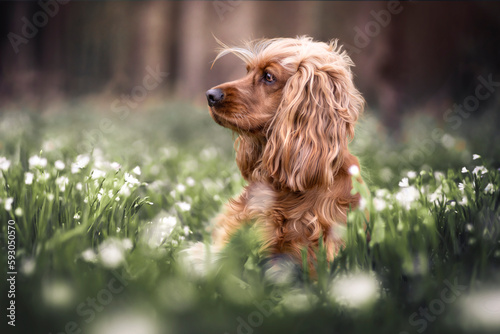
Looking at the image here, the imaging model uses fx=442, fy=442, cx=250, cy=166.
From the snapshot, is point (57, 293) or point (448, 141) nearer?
point (57, 293)

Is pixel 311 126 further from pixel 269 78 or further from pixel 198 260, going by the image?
pixel 198 260

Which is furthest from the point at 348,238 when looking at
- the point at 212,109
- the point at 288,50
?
the point at 288,50

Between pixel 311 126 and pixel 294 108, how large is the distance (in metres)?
0.14

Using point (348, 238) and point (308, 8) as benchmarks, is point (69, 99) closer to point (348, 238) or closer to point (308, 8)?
point (308, 8)

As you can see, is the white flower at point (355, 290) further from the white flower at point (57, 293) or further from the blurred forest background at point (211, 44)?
the blurred forest background at point (211, 44)

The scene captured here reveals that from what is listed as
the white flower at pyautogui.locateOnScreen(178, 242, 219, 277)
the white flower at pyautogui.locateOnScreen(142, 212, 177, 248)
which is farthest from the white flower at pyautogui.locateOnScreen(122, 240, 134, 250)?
the white flower at pyautogui.locateOnScreen(178, 242, 219, 277)

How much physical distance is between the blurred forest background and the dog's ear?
1.27 metres

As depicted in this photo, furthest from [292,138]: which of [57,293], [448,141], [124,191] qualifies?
[448,141]

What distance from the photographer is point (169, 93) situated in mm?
6879

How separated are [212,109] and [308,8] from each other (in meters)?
3.22

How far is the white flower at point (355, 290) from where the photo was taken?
1737 millimetres

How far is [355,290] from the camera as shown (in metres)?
1.77

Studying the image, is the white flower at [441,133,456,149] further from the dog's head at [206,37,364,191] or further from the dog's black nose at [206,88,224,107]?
the dog's black nose at [206,88,224,107]

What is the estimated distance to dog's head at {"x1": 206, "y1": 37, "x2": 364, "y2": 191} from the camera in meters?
2.45
